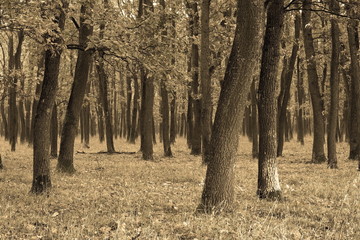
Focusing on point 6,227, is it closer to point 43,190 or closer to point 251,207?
point 43,190

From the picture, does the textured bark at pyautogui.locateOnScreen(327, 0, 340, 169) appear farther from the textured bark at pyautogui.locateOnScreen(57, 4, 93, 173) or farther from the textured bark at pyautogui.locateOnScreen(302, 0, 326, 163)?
the textured bark at pyautogui.locateOnScreen(57, 4, 93, 173)

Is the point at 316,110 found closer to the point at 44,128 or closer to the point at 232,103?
the point at 232,103

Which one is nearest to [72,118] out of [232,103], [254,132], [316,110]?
[232,103]

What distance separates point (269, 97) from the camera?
867cm

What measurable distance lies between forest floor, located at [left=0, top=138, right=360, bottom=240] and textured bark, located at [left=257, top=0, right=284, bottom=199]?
61cm

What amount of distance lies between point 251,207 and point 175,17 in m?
6.67

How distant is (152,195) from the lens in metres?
9.09

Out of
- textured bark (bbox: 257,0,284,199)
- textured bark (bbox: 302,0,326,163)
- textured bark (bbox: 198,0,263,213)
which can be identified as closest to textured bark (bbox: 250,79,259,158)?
textured bark (bbox: 302,0,326,163)

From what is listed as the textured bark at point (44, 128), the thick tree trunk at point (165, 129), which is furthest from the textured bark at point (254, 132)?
the textured bark at point (44, 128)

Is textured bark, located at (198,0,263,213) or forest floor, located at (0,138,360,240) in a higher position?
textured bark, located at (198,0,263,213)

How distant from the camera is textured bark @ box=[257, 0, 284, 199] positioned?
8578 millimetres

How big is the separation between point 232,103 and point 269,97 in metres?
2.07

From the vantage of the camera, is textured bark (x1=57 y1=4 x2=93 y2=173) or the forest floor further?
textured bark (x1=57 y1=4 x2=93 y2=173)

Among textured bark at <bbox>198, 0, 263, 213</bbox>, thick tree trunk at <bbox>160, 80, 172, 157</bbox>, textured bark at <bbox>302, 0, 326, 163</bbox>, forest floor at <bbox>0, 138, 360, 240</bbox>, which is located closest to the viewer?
forest floor at <bbox>0, 138, 360, 240</bbox>
